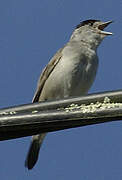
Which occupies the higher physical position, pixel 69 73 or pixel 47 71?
pixel 47 71

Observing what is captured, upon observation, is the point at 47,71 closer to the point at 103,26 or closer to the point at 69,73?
the point at 69,73

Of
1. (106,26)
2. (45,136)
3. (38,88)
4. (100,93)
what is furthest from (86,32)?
(100,93)

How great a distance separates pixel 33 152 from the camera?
6754 millimetres

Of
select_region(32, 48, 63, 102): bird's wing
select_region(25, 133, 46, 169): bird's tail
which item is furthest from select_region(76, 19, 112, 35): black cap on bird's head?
select_region(25, 133, 46, 169): bird's tail

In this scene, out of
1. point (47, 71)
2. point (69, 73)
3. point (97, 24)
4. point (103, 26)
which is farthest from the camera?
point (97, 24)

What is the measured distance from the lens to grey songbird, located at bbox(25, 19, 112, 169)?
6.50m

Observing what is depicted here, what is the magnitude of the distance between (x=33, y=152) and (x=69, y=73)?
1164mm

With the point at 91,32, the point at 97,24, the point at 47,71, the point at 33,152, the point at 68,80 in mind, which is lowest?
the point at 33,152

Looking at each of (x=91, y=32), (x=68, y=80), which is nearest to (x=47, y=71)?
(x=68, y=80)

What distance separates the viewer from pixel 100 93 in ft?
8.31

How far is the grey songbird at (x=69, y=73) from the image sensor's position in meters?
6.50

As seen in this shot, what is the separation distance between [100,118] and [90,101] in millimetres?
182

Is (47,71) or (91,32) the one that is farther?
(91,32)

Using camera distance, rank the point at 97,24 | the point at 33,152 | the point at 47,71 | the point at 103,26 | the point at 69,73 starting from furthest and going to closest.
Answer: the point at 97,24 → the point at 103,26 → the point at 47,71 → the point at 33,152 → the point at 69,73
